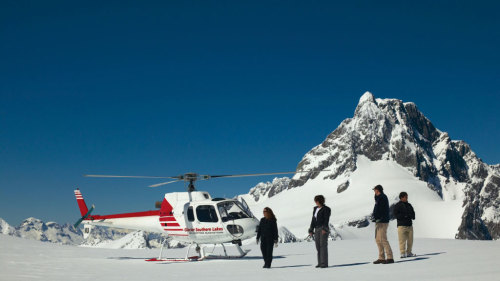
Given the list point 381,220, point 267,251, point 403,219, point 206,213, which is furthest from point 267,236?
point 206,213

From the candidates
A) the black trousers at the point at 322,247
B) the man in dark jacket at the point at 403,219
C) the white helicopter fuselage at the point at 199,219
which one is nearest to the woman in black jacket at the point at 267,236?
the black trousers at the point at 322,247

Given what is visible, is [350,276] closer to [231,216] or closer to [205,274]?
[205,274]

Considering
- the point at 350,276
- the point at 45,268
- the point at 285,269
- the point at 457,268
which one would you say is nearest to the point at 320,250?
the point at 285,269

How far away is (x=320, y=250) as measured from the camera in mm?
15164

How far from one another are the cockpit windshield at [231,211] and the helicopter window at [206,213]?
0.30m

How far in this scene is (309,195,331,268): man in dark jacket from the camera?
49.5 feet

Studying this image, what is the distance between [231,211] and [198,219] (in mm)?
1579

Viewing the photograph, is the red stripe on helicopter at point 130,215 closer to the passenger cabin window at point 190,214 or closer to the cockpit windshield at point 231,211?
the passenger cabin window at point 190,214

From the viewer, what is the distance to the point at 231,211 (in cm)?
2116

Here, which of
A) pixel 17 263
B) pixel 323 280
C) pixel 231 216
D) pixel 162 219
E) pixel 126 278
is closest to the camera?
pixel 323 280

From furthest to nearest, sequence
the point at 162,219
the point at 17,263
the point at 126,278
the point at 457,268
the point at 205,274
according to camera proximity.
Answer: the point at 162,219 → the point at 17,263 → the point at 205,274 → the point at 126,278 → the point at 457,268

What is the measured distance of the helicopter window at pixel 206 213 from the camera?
21.2m

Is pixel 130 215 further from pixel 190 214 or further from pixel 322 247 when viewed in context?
pixel 322 247

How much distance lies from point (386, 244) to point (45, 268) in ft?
35.2
